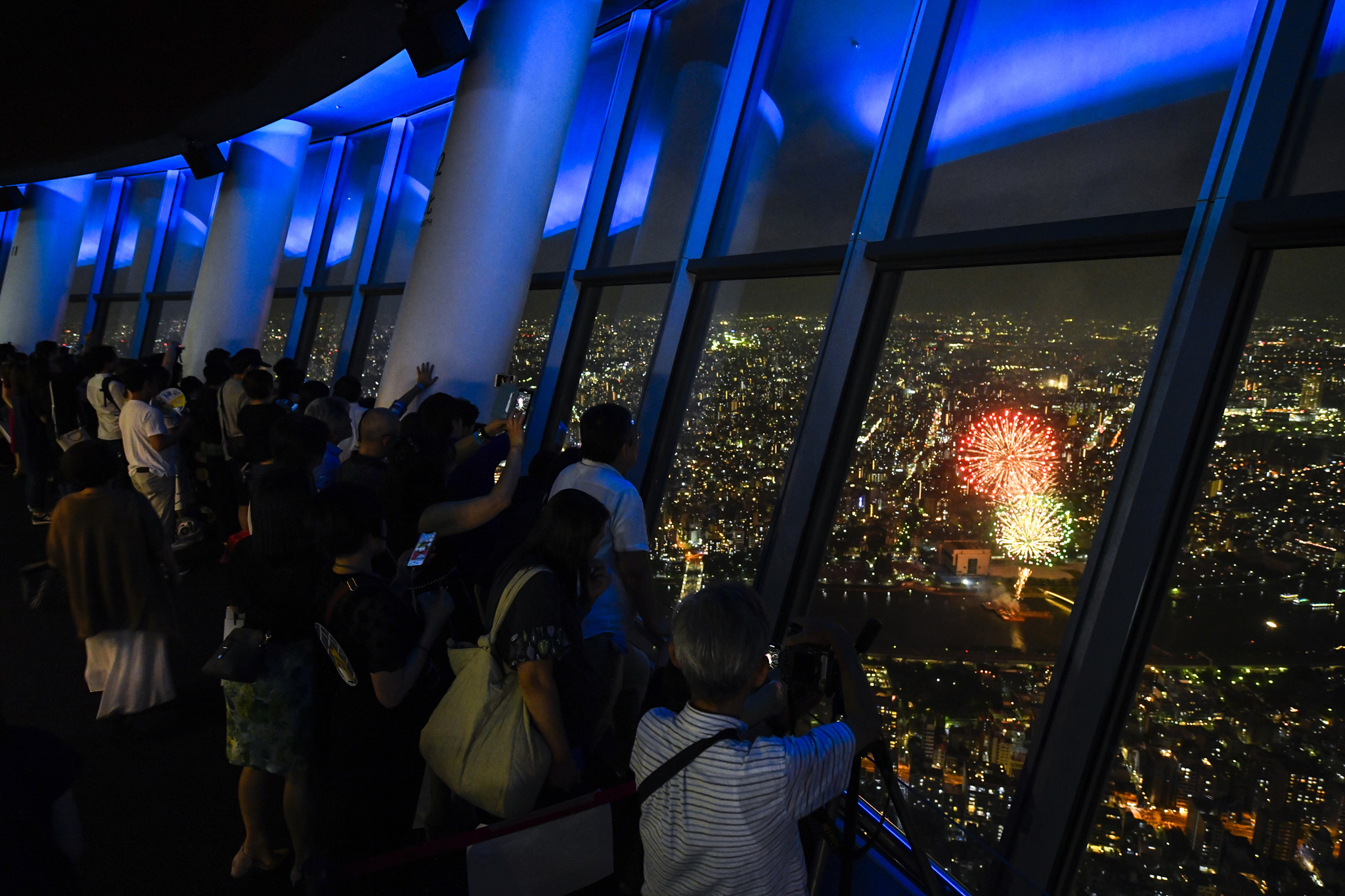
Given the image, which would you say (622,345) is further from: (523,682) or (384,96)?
(384,96)

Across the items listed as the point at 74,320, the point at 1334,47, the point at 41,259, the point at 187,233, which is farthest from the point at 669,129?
the point at 74,320

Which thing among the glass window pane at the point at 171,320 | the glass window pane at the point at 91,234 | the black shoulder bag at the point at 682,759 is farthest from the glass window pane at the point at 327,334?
the glass window pane at the point at 91,234

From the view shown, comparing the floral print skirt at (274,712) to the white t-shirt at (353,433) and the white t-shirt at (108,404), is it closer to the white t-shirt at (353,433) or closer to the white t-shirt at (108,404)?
the white t-shirt at (353,433)

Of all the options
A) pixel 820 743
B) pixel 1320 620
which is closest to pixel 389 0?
pixel 820 743

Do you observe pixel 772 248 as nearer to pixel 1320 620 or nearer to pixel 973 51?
pixel 973 51

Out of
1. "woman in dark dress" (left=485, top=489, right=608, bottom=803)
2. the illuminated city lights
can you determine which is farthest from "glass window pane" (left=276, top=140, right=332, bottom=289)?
the illuminated city lights
